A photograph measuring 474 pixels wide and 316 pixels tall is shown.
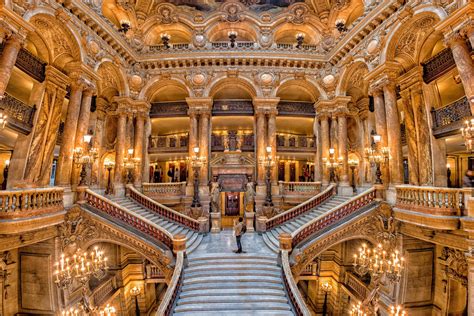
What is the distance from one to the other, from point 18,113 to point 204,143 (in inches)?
392

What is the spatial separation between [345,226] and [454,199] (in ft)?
13.3

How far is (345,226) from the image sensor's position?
10.7 meters

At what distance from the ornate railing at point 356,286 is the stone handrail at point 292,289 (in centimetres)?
571

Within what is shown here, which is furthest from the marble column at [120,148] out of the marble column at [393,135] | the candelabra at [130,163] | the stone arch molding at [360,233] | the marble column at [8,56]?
the marble column at [393,135]

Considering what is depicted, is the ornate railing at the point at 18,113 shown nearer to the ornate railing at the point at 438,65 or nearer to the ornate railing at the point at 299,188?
the ornate railing at the point at 299,188

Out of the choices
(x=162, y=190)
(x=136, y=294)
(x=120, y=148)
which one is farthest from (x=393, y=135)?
(x=136, y=294)

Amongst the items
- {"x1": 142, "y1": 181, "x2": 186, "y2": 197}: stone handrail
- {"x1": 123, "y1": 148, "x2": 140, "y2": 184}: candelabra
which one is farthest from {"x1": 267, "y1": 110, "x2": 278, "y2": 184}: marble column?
{"x1": 123, "y1": 148, "x2": 140, "y2": 184}: candelabra

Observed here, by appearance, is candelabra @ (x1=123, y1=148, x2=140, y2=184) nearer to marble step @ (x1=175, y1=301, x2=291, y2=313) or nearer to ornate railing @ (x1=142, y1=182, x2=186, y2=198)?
ornate railing @ (x1=142, y1=182, x2=186, y2=198)

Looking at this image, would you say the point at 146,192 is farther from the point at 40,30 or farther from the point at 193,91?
the point at 40,30

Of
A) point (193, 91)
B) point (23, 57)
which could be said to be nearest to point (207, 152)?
point (193, 91)

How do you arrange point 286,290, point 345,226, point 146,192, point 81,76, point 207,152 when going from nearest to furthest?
point 286,290 < point 345,226 < point 81,76 < point 146,192 < point 207,152

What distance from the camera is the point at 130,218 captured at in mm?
11094

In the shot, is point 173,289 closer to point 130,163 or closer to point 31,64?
point 130,163

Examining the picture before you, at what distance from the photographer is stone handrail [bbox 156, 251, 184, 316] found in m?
7.34
